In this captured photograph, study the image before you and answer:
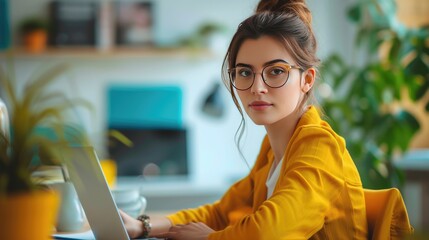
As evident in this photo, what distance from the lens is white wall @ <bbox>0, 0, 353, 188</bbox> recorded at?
546 cm

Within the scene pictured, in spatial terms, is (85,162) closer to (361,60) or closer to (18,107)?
(18,107)

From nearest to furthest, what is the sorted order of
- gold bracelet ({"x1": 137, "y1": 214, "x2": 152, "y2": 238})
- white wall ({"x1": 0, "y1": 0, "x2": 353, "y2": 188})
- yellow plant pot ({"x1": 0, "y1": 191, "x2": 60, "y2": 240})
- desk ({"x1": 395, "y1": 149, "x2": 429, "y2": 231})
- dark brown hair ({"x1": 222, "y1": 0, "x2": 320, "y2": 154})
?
yellow plant pot ({"x1": 0, "y1": 191, "x2": 60, "y2": 240}) → dark brown hair ({"x1": 222, "y1": 0, "x2": 320, "y2": 154}) → gold bracelet ({"x1": 137, "y1": 214, "x2": 152, "y2": 238}) → desk ({"x1": 395, "y1": 149, "x2": 429, "y2": 231}) → white wall ({"x1": 0, "y1": 0, "x2": 353, "y2": 188})

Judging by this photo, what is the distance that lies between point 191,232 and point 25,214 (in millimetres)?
530

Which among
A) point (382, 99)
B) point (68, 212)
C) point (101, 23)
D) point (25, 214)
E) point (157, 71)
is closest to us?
point (25, 214)

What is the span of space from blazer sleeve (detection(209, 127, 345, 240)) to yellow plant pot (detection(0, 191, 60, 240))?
1.43ft

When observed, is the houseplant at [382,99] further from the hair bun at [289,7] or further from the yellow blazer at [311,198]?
the yellow blazer at [311,198]

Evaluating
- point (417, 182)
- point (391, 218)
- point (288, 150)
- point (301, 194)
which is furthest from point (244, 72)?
point (417, 182)

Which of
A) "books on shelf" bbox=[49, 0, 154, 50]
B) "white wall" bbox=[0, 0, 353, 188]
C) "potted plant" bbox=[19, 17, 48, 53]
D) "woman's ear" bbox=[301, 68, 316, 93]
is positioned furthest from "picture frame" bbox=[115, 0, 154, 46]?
"woman's ear" bbox=[301, 68, 316, 93]

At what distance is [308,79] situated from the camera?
4.79ft

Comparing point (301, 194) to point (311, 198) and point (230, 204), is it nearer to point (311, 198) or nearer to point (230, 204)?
point (311, 198)

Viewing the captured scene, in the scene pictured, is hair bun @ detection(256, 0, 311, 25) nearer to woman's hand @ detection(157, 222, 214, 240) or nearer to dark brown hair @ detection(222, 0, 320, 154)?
dark brown hair @ detection(222, 0, 320, 154)

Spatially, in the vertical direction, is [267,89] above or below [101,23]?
below

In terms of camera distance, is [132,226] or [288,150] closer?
[288,150]

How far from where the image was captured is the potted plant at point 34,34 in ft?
17.0
